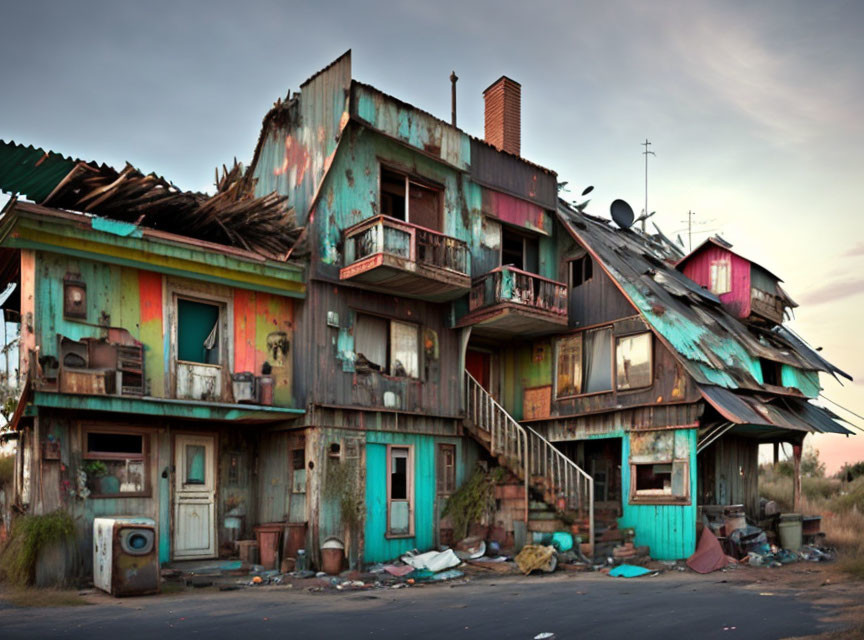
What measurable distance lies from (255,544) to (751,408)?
11.4m

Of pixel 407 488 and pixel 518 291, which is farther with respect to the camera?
pixel 518 291

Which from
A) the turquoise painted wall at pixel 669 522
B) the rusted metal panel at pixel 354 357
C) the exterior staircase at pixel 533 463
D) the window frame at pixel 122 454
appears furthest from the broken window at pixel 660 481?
the window frame at pixel 122 454

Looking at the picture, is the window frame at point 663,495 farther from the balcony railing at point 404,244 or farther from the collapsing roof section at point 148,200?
the collapsing roof section at point 148,200

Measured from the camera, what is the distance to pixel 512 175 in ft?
69.2

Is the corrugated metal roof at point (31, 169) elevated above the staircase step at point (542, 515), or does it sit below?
above

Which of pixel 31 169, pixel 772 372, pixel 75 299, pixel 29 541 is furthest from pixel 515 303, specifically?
pixel 29 541

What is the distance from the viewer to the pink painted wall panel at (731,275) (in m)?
21.5

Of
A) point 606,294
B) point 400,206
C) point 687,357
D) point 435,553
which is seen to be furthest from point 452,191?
point 435,553

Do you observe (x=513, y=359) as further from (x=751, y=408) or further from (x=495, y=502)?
(x=751, y=408)

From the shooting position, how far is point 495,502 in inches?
727

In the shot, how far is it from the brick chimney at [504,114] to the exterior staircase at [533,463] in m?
7.17

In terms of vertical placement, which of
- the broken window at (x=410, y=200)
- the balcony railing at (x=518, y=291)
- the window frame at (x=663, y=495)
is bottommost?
the window frame at (x=663, y=495)

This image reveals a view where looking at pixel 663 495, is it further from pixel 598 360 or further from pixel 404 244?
pixel 404 244

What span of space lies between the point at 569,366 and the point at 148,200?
11.0 metres
